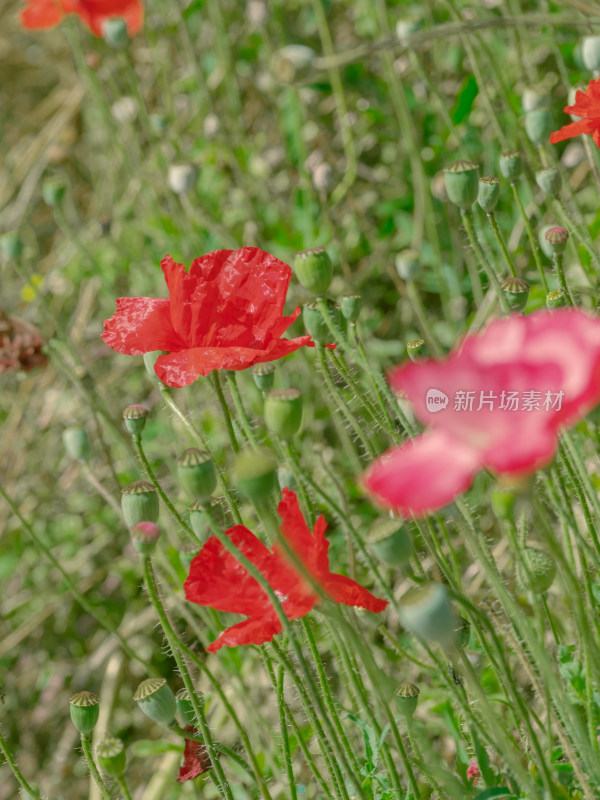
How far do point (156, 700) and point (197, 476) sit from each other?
27cm

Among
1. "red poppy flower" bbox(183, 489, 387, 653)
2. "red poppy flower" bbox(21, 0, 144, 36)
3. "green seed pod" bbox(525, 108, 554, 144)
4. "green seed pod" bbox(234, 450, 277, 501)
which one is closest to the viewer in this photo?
"green seed pod" bbox(234, 450, 277, 501)

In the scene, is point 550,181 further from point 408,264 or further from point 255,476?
point 255,476

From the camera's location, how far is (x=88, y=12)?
6.23ft

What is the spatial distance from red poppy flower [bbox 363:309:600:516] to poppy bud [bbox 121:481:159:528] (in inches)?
13.9

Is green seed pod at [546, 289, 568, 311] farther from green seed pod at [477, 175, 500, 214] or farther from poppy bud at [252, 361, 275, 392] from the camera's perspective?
poppy bud at [252, 361, 275, 392]

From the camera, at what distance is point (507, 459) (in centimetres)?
48

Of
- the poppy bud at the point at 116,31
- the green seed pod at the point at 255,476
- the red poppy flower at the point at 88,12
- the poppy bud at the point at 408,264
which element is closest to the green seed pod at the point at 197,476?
the green seed pod at the point at 255,476

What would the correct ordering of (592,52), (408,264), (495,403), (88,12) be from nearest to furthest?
(495,403), (592,52), (408,264), (88,12)

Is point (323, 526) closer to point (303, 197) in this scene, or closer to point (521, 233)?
point (521, 233)

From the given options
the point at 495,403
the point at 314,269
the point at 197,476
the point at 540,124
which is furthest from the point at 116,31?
the point at 495,403

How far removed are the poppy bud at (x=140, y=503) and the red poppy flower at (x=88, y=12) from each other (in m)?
1.31

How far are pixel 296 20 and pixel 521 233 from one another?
118cm

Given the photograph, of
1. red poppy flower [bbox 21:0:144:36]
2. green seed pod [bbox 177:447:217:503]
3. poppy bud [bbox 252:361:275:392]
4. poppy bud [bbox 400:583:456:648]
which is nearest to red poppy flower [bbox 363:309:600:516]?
poppy bud [bbox 400:583:456:648]

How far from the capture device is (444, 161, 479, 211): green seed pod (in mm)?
873
